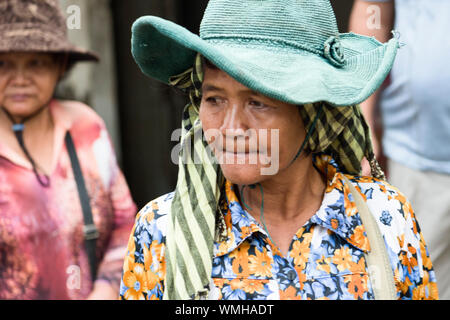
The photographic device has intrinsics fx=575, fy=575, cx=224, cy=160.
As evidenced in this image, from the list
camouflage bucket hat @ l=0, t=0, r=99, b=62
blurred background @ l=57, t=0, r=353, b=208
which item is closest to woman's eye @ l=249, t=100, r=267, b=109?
camouflage bucket hat @ l=0, t=0, r=99, b=62

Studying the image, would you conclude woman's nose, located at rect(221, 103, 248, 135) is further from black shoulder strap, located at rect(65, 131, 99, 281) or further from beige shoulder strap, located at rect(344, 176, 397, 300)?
black shoulder strap, located at rect(65, 131, 99, 281)

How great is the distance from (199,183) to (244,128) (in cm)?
24

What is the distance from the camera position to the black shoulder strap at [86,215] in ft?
9.80

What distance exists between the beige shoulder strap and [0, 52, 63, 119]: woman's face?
1.89m

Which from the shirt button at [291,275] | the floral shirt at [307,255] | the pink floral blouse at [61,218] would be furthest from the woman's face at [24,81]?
the shirt button at [291,275]

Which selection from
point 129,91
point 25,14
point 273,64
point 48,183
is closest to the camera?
point 273,64

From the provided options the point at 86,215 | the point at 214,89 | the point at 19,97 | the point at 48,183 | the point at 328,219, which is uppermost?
the point at 214,89

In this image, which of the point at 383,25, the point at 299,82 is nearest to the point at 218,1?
the point at 299,82

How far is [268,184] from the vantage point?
174cm

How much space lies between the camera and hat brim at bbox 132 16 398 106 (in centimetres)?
146

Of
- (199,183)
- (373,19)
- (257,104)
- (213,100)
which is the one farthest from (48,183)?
(373,19)

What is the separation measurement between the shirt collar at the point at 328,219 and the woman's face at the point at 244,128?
0.44 ft

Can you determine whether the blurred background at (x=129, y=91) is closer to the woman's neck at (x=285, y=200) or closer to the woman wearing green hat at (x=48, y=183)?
the woman wearing green hat at (x=48, y=183)

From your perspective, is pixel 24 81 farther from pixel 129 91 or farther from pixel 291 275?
pixel 291 275
